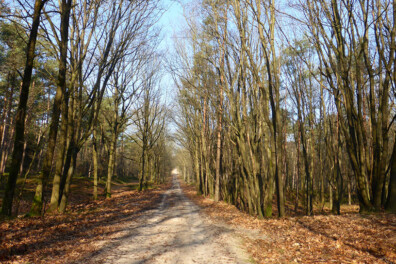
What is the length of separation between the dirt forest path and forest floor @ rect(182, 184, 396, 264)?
1.73ft

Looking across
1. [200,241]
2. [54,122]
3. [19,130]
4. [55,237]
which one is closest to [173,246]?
[200,241]

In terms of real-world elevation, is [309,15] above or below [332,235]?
above

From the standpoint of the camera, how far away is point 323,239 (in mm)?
6148

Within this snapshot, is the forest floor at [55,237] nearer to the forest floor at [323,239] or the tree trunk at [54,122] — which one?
the tree trunk at [54,122]

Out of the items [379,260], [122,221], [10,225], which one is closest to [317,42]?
[379,260]

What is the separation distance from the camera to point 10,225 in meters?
7.12

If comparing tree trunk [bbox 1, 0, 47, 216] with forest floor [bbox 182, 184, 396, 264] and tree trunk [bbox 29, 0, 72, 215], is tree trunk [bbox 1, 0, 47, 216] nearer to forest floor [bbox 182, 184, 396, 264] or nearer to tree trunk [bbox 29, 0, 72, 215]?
tree trunk [bbox 29, 0, 72, 215]

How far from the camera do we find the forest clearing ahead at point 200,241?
16.5ft

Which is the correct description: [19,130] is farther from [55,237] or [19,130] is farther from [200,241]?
[200,241]

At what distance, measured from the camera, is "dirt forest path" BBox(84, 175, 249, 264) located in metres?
5.08

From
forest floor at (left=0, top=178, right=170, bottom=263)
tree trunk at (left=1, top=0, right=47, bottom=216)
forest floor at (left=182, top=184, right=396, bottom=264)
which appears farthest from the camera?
tree trunk at (left=1, top=0, right=47, bottom=216)

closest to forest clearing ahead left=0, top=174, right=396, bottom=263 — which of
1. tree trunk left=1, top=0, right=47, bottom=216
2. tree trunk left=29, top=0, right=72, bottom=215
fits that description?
tree trunk left=1, top=0, right=47, bottom=216

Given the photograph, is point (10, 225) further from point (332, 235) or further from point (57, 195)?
point (332, 235)

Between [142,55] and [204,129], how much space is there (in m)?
8.00
